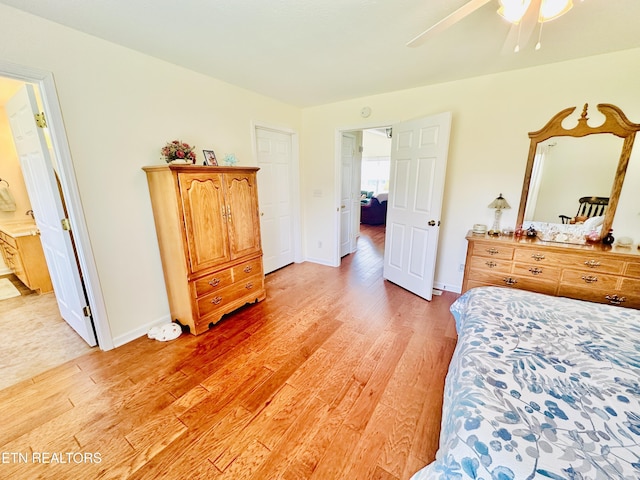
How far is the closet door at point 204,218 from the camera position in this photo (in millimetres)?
2082

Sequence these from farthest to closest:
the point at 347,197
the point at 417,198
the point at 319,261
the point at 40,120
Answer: the point at 347,197, the point at 319,261, the point at 417,198, the point at 40,120

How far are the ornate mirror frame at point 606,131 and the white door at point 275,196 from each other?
2.88 metres

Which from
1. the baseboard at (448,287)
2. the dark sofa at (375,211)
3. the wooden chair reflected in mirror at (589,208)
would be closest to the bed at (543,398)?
the wooden chair reflected in mirror at (589,208)

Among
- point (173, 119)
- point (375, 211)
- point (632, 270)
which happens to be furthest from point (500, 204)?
point (375, 211)

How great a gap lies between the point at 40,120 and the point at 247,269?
188 centimetres

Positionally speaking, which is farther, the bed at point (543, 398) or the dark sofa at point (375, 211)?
the dark sofa at point (375, 211)

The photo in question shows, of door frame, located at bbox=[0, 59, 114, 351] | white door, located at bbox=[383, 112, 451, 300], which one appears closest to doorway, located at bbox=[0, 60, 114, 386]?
door frame, located at bbox=[0, 59, 114, 351]

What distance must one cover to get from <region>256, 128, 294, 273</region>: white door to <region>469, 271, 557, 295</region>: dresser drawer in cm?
252

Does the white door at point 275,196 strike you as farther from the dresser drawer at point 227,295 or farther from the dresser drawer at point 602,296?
the dresser drawer at point 602,296

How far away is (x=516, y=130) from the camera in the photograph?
2543mm

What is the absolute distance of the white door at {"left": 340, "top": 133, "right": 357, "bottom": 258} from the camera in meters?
4.21

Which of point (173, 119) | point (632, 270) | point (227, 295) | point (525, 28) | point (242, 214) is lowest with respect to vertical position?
point (227, 295)

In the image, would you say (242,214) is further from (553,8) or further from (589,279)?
(589,279)

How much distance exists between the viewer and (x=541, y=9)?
1.20 metres
